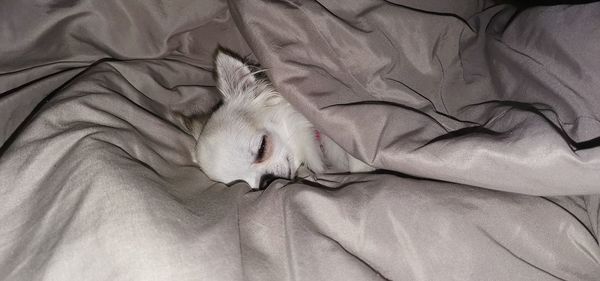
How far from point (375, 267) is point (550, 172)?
1.24 feet

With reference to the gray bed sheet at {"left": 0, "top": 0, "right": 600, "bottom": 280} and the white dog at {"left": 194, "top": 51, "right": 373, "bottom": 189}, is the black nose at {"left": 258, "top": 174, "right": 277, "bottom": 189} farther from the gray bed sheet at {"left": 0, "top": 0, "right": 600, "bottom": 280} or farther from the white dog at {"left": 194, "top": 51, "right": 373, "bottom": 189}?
the gray bed sheet at {"left": 0, "top": 0, "right": 600, "bottom": 280}

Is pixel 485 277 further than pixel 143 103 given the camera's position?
No

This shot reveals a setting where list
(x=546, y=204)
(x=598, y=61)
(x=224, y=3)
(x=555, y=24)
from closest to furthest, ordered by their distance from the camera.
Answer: (x=546, y=204) → (x=598, y=61) → (x=555, y=24) → (x=224, y=3)

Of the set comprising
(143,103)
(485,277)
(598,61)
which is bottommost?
(485,277)

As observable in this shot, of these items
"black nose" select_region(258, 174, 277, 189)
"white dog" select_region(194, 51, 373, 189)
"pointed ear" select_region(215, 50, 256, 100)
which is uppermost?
"pointed ear" select_region(215, 50, 256, 100)

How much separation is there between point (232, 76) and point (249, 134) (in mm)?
208

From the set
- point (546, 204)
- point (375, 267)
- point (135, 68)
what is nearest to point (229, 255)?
point (375, 267)

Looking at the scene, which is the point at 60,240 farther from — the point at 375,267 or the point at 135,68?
the point at 135,68

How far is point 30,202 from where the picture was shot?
90cm

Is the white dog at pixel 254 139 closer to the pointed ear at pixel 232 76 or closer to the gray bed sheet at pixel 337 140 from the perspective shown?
the pointed ear at pixel 232 76

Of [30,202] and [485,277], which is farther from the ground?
[30,202]

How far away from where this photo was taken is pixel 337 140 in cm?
121

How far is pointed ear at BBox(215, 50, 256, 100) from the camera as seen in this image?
4.87 ft

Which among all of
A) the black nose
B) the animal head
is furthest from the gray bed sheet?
the black nose
